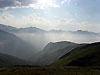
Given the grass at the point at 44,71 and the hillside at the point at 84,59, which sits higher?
the hillside at the point at 84,59

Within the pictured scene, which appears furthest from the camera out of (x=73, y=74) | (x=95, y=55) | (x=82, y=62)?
(x=95, y=55)

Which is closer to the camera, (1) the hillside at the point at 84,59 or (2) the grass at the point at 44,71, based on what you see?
(2) the grass at the point at 44,71

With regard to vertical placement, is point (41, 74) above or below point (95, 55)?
below

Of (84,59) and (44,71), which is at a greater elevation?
(84,59)

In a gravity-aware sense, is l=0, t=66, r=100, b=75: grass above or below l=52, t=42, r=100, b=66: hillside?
below

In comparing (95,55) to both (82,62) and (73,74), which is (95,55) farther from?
(73,74)

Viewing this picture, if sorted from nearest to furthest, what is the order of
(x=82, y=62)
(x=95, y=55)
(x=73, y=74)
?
(x=73, y=74) → (x=82, y=62) → (x=95, y=55)

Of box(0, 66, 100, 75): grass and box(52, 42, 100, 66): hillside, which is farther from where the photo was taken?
box(52, 42, 100, 66): hillside

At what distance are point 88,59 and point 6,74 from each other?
70.1 meters

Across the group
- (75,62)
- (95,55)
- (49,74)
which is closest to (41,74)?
Result: (49,74)

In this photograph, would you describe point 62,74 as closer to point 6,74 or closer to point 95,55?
point 6,74

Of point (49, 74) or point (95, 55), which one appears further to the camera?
point (95, 55)

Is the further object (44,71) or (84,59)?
(84,59)

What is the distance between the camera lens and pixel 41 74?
120 ft
